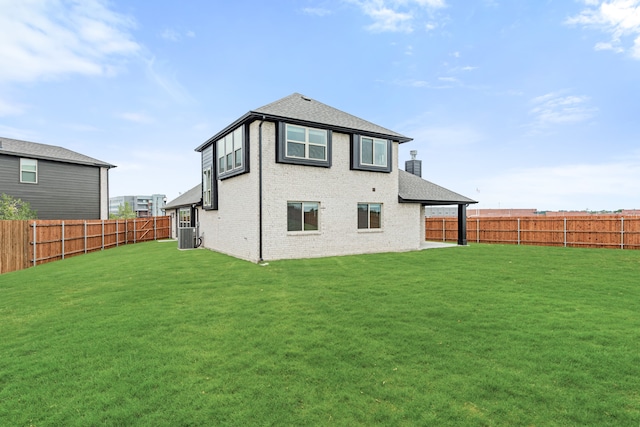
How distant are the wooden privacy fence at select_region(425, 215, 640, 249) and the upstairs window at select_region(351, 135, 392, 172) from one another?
11.6 meters

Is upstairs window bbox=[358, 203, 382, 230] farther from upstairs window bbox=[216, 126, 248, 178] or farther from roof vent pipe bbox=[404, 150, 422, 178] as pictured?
roof vent pipe bbox=[404, 150, 422, 178]

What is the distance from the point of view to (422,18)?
16016 mm

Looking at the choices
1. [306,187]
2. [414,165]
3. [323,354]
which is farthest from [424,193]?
[323,354]

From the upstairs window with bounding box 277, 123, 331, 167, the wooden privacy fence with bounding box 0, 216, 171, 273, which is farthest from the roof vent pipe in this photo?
the wooden privacy fence with bounding box 0, 216, 171, 273

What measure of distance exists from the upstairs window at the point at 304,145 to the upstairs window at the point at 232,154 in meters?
1.98

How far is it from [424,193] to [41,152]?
94.0 ft

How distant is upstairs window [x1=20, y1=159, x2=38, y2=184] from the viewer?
2138 centimetres

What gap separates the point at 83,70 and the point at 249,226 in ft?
52.4

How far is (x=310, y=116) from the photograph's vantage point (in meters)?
14.3

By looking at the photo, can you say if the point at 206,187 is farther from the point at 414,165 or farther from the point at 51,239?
the point at 414,165

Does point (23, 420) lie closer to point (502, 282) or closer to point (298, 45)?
point (502, 282)

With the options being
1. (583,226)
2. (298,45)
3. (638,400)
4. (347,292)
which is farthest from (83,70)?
(583,226)

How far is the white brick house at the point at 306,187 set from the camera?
43.4 feet

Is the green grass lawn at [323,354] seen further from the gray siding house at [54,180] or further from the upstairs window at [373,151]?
the gray siding house at [54,180]
